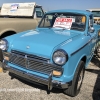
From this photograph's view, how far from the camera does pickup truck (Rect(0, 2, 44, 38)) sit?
568cm

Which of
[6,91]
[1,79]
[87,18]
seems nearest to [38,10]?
[87,18]

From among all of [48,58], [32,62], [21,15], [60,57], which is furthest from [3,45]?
[21,15]

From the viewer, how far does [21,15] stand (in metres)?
6.65

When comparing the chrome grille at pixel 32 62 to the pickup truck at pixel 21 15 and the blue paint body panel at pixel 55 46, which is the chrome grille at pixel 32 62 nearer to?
the blue paint body panel at pixel 55 46

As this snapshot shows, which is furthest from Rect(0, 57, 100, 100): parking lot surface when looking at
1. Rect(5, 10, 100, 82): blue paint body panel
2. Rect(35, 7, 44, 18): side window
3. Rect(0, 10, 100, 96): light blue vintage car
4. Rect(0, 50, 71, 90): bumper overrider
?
Rect(35, 7, 44, 18): side window

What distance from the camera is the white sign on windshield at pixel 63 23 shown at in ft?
13.6

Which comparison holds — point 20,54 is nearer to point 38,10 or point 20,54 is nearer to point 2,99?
point 2,99

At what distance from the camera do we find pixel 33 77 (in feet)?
10.0

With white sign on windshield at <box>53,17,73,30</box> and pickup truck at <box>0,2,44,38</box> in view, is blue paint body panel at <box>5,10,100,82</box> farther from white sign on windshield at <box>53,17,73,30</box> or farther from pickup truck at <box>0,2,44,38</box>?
pickup truck at <box>0,2,44,38</box>

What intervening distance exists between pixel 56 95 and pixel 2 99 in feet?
3.56

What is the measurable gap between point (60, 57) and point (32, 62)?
1.85 ft

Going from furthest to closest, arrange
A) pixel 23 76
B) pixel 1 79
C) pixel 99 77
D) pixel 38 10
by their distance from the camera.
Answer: pixel 38 10
pixel 99 77
pixel 1 79
pixel 23 76

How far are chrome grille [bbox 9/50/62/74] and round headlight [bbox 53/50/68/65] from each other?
0.31ft

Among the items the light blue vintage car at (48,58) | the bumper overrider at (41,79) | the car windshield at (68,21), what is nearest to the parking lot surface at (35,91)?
the light blue vintage car at (48,58)
